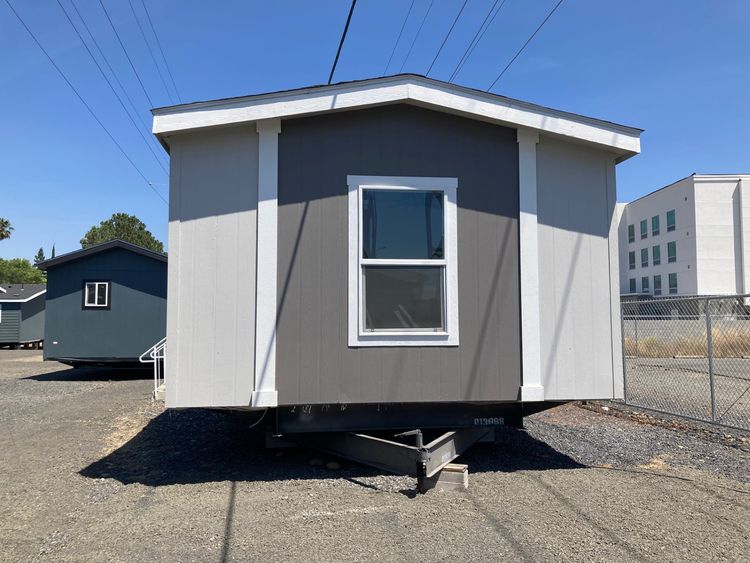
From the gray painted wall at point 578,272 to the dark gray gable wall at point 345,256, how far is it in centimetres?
29

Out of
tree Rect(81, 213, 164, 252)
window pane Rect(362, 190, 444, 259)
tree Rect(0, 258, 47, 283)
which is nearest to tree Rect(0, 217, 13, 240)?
tree Rect(81, 213, 164, 252)

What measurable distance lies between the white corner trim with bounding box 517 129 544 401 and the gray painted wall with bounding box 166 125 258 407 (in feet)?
7.53

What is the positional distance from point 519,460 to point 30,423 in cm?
638

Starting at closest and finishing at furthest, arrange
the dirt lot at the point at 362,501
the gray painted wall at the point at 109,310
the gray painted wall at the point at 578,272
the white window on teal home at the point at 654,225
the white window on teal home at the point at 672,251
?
1. the dirt lot at the point at 362,501
2. the gray painted wall at the point at 578,272
3. the gray painted wall at the point at 109,310
4. the white window on teal home at the point at 672,251
5. the white window on teal home at the point at 654,225

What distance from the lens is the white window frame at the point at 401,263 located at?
4.62 metres

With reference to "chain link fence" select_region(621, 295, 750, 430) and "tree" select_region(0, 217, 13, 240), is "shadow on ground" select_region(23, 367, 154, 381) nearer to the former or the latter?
"chain link fence" select_region(621, 295, 750, 430)

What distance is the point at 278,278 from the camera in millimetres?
4602

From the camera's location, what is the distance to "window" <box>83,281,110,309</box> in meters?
12.3

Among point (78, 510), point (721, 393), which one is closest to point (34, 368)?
point (78, 510)

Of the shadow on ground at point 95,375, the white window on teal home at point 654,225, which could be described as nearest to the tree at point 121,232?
the shadow on ground at point 95,375

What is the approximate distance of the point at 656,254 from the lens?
146ft

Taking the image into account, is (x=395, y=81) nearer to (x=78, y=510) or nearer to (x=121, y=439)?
(x=78, y=510)

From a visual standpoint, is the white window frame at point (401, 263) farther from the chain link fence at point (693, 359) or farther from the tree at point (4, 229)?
the tree at point (4, 229)

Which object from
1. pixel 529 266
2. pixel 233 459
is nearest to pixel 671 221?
pixel 529 266
